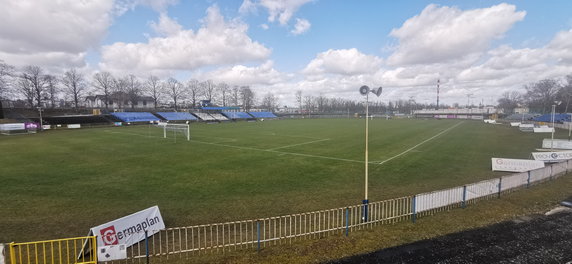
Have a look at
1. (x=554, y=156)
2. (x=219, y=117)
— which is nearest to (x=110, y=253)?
(x=554, y=156)

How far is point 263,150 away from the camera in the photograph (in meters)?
29.7

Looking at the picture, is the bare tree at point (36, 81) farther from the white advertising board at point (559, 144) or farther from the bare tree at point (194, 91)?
the white advertising board at point (559, 144)

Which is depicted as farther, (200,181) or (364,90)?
(200,181)

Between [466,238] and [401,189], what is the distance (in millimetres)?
6655

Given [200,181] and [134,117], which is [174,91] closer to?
[134,117]

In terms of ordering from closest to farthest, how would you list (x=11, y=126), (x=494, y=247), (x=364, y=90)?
(x=494, y=247) < (x=364, y=90) < (x=11, y=126)

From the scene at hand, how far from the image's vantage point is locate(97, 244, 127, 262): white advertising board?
7.71m

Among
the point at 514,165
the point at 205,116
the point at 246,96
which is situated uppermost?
the point at 246,96

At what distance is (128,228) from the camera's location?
9.59m

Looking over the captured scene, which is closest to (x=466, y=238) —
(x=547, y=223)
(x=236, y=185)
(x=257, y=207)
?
(x=547, y=223)

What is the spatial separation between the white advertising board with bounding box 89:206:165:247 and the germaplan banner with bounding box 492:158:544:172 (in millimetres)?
23602

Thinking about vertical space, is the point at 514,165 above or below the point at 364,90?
Answer: below

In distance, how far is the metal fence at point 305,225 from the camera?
9016 mm

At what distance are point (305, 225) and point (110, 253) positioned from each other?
6.21m
